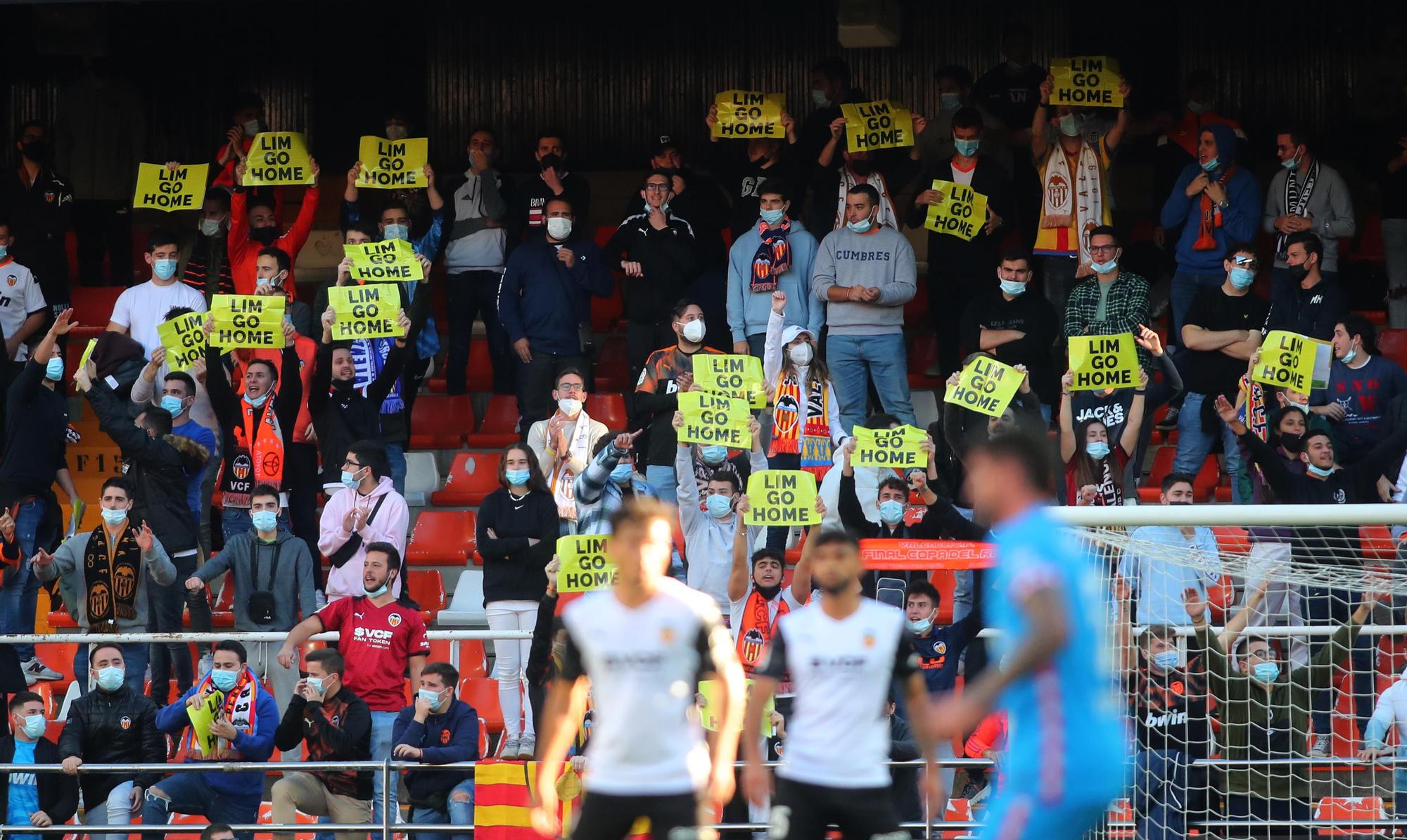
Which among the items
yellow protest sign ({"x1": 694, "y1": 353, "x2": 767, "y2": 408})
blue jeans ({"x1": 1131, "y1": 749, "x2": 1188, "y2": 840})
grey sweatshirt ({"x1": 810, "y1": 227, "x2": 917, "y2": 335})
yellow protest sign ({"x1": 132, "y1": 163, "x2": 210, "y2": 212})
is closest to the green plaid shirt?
grey sweatshirt ({"x1": 810, "y1": 227, "x2": 917, "y2": 335})

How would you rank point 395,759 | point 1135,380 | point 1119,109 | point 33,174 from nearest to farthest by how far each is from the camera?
point 395,759
point 1135,380
point 1119,109
point 33,174

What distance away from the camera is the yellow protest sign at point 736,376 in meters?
13.0

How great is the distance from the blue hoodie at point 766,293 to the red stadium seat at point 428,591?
2.82 meters

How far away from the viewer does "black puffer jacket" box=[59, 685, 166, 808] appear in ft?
39.2

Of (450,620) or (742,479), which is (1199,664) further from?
(450,620)

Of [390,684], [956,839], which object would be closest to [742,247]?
[390,684]

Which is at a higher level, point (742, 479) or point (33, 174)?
point (33, 174)

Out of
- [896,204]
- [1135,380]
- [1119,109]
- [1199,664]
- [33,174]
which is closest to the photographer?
[1199,664]

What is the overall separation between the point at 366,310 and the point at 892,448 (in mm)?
3923

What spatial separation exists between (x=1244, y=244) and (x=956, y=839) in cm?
518

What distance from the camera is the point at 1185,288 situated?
14.6m

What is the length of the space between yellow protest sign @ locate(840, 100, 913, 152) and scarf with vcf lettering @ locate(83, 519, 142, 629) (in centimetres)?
585

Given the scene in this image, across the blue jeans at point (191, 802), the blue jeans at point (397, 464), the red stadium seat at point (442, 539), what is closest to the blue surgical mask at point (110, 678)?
the blue jeans at point (191, 802)

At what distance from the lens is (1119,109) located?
50.3 feet
